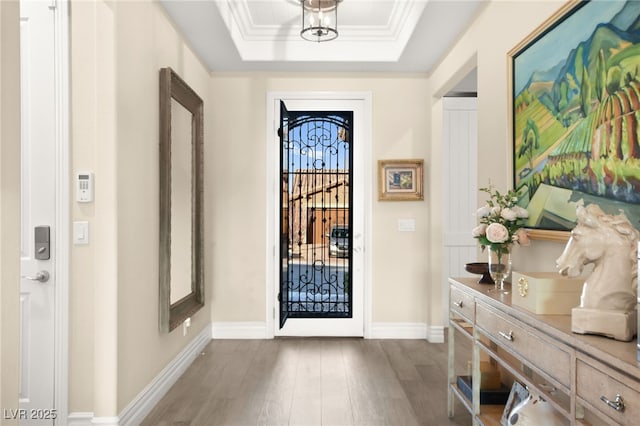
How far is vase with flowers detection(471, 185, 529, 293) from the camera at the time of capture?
212 centimetres

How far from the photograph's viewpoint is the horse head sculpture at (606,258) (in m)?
1.33

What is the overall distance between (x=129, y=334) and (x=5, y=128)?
4.68 ft

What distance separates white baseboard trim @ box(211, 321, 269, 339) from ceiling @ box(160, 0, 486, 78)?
8.39ft

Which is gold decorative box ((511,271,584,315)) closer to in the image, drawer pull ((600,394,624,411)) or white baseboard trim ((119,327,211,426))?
drawer pull ((600,394,624,411))

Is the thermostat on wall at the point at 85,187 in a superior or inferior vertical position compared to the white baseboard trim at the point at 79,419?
superior

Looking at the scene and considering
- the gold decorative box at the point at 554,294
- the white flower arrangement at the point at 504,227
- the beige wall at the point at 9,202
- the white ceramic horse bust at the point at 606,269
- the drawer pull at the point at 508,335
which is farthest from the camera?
the white flower arrangement at the point at 504,227

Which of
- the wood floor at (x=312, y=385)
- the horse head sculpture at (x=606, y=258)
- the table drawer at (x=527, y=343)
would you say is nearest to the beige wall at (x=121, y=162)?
the wood floor at (x=312, y=385)

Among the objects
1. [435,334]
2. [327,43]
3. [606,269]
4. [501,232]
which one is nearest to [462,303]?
[501,232]

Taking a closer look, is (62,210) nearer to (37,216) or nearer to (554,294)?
(37,216)

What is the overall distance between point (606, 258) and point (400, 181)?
9.83 ft

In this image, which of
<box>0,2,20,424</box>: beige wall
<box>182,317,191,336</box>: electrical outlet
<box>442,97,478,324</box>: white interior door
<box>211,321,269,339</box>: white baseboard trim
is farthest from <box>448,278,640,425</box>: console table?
<box>442,97,478,324</box>: white interior door

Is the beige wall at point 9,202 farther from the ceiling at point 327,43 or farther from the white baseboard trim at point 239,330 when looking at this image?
the white baseboard trim at point 239,330

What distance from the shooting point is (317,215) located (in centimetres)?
440

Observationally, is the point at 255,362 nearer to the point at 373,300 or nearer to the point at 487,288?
the point at 373,300
